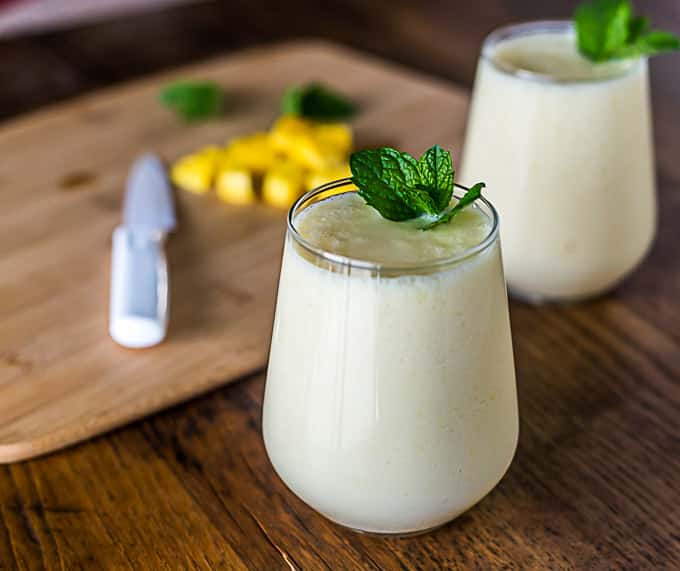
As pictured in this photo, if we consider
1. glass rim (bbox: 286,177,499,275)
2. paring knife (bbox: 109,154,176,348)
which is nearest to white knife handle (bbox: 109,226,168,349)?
paring knife (bbox: 109,154,176,348)

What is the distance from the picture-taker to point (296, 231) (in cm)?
66

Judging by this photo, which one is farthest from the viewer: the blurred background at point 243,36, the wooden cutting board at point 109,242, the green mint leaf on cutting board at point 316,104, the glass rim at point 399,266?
the blurred background at point 243,36

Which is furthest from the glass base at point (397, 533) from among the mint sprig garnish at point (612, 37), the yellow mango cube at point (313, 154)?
the yellow mango cube at point (313, 154)

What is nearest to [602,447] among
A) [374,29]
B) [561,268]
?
[561,268]

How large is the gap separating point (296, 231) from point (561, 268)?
1.43ft

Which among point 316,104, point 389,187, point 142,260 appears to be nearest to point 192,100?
point 316,104

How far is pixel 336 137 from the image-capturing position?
1.33m

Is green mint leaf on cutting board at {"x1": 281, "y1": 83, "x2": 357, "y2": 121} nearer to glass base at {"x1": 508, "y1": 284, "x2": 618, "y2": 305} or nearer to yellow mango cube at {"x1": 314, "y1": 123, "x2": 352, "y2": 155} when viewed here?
yellow mango cube at {"x1": 314, "y1": 123, "x2": 352, "y2": 155}

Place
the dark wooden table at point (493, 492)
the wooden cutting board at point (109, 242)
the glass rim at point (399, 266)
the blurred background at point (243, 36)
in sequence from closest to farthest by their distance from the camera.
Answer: the glass rim at point (399, 266) → the dark wooden table at point (493, 492) → the wooden cutting board at point (109, 242) → the blurred background at point (243, 36)

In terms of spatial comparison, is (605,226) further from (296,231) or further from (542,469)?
(296,231)

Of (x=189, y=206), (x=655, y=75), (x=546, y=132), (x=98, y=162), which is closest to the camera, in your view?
(x=546, y=132)

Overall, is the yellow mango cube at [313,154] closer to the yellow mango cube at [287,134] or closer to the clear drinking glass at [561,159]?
the yellow mango cube at [287,134]

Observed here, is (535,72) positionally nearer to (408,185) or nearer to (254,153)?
(408,185)

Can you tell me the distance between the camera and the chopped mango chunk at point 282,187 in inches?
48.0
